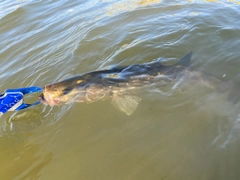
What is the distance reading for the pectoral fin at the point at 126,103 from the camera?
12.6 feet

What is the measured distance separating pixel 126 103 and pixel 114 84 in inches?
18.8

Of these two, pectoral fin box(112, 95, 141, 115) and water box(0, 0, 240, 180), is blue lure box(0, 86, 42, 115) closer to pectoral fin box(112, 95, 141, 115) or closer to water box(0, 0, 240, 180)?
water box(0, 0, 240, 180)

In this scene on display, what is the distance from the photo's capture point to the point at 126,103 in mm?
3939

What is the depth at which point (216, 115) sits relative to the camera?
3.47m

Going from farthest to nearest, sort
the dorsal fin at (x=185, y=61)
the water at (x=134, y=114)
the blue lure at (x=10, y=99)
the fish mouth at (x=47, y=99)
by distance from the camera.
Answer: the dorsal fin at (x=185, y=61)
the fish mouth at (x=47, y=99)
the blue lure at (x=10, y=99)
the water at (x=134, y=114)

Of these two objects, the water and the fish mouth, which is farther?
the fish mouth

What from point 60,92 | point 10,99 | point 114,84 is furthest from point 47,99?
Result: point 114,84

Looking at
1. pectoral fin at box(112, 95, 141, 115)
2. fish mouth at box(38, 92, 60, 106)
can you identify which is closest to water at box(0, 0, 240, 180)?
pectoral fin at box(112, 95, 141, 115)

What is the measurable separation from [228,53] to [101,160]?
3.12m

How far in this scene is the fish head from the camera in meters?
3.83

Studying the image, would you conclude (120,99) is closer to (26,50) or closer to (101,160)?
(101,160)

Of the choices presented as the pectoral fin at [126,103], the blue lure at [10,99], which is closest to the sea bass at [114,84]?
the pectoral fin at [126,103]

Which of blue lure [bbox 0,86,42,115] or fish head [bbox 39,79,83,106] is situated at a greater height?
blue lure [bbox 0,86,42,115]

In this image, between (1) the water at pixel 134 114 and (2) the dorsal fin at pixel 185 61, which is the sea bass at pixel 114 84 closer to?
(2) the dorsal fin at pixel 185 61
